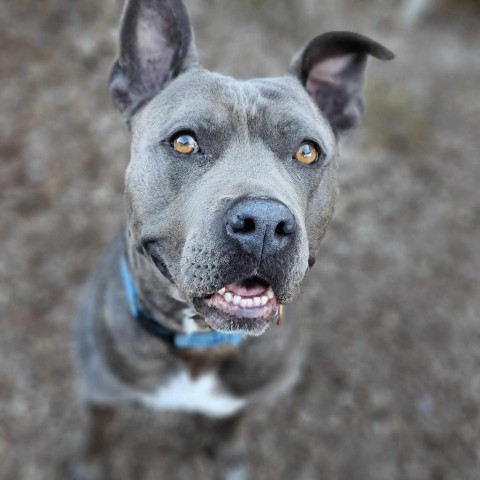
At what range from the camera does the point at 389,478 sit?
392cm

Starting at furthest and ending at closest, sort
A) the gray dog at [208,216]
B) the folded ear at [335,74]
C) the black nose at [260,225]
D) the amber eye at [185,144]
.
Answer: the folded ear at [335,74]
the amber eye at [185,144]
the gray dog at [208,216]
the black nose at [260,225]

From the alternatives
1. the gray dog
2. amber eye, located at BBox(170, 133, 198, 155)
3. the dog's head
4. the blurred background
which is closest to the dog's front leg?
the blurred background

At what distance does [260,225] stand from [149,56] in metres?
1.15

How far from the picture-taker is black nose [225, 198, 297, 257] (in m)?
1.81

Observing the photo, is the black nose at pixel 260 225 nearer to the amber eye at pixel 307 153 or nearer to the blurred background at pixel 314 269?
the amber eye at pixel 307 153

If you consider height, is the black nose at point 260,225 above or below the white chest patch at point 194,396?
above

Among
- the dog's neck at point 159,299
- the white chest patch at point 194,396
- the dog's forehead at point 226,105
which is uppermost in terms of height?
the dog's forehead at point 226,105

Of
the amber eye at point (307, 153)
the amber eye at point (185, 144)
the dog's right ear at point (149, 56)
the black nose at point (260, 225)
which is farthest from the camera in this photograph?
the dog's right ear at point (149, 56)

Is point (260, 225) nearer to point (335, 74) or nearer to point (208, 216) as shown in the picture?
point (208, 216)

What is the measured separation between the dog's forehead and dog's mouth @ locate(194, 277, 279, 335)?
2.02 ft

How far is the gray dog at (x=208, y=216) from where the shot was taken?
1.92 meters

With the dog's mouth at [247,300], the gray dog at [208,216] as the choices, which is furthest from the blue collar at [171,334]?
the dog's mouth at [247,300]

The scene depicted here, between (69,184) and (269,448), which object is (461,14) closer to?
(69,184)

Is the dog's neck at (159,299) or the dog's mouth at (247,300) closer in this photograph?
the dog's mouth at (247,300)
